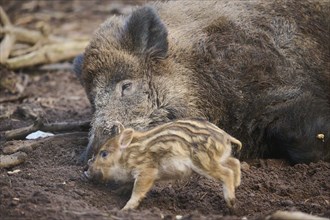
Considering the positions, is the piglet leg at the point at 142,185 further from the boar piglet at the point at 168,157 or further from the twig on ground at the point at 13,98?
the twig on ground at the point at 13,98

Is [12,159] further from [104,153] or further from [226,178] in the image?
[226,178]

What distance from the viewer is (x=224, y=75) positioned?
7.14 metres

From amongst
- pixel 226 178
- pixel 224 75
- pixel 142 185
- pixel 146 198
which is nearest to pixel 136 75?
pixel 224 75

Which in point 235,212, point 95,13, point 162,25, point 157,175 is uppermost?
point 162,25

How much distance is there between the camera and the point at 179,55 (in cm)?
719

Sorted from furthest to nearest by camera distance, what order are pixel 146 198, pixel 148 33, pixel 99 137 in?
pixel 148 33, pixel 99 137, pixel 146 198

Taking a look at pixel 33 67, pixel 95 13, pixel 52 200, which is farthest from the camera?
A: pixel 95 13

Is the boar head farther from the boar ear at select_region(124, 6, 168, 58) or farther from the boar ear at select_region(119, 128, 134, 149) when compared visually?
the boar ear at select_region(119, 128, 134, 149)

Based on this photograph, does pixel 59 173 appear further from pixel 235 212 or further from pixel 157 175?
pixel 235 212

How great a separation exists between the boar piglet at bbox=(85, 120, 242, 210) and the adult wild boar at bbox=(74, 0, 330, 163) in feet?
3.29

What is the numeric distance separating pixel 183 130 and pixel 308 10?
9.27 ft

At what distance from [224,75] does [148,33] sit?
82 cm

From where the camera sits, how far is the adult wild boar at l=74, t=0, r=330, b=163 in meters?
6.90

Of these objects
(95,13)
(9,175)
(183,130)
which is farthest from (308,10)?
(95,13)
